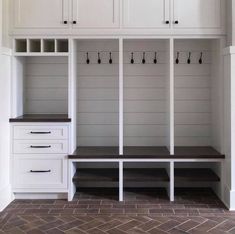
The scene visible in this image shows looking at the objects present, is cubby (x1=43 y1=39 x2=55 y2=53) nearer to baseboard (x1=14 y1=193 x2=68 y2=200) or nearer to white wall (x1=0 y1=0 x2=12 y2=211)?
white wall (x1=0 y1=0 x2=12 y2=211)

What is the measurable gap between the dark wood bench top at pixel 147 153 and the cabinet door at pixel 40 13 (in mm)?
1425

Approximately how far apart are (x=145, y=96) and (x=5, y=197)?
1977 mm

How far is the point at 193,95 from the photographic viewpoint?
156 inches

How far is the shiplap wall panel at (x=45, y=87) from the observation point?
3.96m

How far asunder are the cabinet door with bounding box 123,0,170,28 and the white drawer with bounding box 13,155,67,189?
1671 mm

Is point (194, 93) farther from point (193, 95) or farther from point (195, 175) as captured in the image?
point (195, 175)

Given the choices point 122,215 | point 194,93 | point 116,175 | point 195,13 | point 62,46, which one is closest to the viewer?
point 122,215

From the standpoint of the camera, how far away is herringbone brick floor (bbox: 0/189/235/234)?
9.19 ft

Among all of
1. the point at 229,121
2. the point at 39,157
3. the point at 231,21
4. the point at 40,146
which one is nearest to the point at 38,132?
the point at 40,146

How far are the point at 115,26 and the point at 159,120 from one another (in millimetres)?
1275

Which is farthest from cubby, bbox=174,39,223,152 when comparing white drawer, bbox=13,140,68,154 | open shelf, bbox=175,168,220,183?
white drawer, bbox=13,140,68,154

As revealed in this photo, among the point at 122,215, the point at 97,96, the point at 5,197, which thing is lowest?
the point at 122,215

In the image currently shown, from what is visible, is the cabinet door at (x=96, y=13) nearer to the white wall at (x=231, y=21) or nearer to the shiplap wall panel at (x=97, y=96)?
the shiplap wall panel at (x=97, y=96)

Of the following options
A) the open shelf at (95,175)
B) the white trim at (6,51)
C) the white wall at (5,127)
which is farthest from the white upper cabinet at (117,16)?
the open shelf at (95,175)
